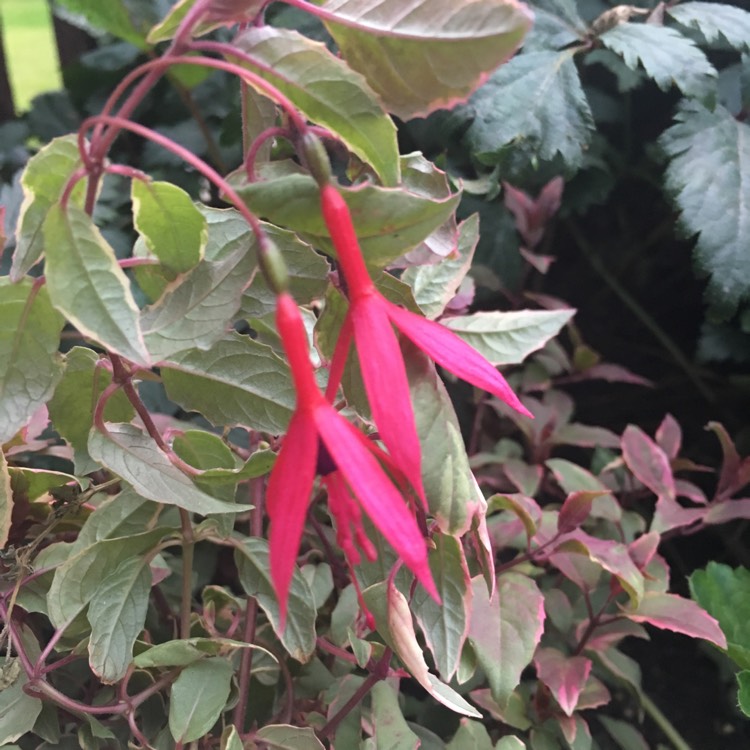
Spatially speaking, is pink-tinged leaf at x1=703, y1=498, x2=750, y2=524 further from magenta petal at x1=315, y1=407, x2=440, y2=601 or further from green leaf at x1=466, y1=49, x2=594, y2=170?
magenta petal at x1=315, y1=407, x2=440, y2=601

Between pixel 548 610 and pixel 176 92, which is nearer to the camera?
pixel 548 610

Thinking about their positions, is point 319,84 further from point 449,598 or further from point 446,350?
point 449,598

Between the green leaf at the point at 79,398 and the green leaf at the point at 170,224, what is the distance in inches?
4.2

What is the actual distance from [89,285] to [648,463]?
20.3 inches

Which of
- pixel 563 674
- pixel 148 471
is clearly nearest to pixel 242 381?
pixel 148 471

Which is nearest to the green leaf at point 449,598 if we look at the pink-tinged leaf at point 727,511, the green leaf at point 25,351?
the green leaf at point 25,351

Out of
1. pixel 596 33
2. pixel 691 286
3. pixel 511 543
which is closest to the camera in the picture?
pixel 511 543

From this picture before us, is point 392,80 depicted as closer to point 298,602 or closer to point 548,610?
point 298,602

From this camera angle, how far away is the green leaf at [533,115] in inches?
25.0

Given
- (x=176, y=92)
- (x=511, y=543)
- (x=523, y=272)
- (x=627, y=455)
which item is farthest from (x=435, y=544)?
(x=176, y=92)

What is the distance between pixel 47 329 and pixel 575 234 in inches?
32.9

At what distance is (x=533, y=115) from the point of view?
0.64 meters

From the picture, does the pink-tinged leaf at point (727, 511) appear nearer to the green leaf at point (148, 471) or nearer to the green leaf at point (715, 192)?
the green leaf at point (715, 192)

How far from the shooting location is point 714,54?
2.84 feet
